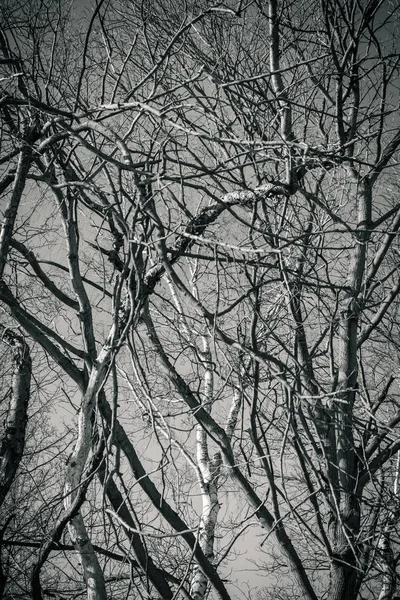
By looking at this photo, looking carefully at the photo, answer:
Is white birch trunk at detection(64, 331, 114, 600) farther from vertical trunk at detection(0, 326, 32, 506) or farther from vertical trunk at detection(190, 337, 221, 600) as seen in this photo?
vertical trunk at detection(190, 337, 221, 600)

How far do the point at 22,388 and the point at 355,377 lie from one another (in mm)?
2754

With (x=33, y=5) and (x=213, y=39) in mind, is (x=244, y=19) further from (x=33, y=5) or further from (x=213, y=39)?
(x=33, y=5)

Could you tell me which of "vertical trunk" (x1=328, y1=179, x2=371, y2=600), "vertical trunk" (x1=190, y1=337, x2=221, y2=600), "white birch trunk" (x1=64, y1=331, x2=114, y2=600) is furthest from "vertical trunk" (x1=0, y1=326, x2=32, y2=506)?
"vertical trunk" (x1=328, y1=179, x2=371, y2=600)

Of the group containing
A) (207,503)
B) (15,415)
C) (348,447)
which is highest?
(207,503)

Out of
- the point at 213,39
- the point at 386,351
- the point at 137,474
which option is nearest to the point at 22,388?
the point at 137,474

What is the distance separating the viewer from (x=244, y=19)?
4648 millimetres

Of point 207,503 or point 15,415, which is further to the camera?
point 207,503

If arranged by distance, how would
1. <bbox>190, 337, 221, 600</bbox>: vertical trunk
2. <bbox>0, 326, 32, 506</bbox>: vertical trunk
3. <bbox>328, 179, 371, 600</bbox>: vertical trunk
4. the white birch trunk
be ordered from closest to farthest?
the white birch trunk, <bbox>328, 179, 371, 600</bbox>: vertical trunk, <bbox>0, 326, 32, 506</bbox>: vertical trunk, <bbox>190, 337, 221, 600</bbox>: vertical trunk

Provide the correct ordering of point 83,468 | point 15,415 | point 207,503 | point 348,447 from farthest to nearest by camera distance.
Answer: point 207,503
point 15,415
point 348,447
point 83,468

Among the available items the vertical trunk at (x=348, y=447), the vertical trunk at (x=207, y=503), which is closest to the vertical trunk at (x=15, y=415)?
the vertical trunk at (x=207, y=503)

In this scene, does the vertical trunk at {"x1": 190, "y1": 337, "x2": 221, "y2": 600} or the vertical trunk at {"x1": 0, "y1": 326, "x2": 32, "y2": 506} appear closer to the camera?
the vertical trunk at {"x1": 0, "y1": 326, "x2": 32, "y2": 506}

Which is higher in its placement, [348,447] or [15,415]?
[15,415]

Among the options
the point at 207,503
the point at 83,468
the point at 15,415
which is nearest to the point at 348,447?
the point at 83,468

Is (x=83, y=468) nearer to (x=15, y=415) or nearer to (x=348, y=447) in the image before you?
(x=15, y=415)
